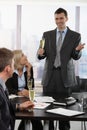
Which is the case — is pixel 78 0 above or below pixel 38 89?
above

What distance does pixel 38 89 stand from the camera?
482 centimetres

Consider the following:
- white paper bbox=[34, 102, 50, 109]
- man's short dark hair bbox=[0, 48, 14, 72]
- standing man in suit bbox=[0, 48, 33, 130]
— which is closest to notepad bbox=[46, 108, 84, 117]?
white paper bbox=[34, 102, 50, 109]

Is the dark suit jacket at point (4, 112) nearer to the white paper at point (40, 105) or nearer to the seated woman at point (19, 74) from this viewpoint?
the white paper at point (40, 105)

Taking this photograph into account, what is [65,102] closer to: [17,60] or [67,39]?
[17,60]

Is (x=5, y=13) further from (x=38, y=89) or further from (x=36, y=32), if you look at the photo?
(x=38, y=89)

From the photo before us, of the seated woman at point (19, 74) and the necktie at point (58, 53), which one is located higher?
the necktie at point (58, 53)

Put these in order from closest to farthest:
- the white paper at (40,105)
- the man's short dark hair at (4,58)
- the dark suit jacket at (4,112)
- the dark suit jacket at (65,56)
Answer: the dark suit jacket at (4,112) → the man's short dark hair at (4,58) → the white paper at (40,105) → the dark suit jacket at (65,56)

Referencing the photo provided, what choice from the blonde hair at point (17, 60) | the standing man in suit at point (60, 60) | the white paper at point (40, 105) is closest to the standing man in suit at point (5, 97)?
the white paper at point (40, 105)

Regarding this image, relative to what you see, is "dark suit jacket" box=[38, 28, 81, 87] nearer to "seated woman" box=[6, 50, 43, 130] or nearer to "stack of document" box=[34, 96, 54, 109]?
"seated woman" box=[6, 50, 43, 130]

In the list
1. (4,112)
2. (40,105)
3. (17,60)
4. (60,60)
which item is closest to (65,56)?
(60,60)

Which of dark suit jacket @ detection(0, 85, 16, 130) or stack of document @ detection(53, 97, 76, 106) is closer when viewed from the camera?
dark suit jacket @ detection(0, 85, 16, 130)

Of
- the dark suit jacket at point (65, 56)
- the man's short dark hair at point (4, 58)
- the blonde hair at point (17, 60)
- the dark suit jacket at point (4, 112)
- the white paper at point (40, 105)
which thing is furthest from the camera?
the dark suit jacket at point (65, 56)

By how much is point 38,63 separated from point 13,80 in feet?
5.65

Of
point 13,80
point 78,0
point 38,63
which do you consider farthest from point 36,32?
point 13,80
